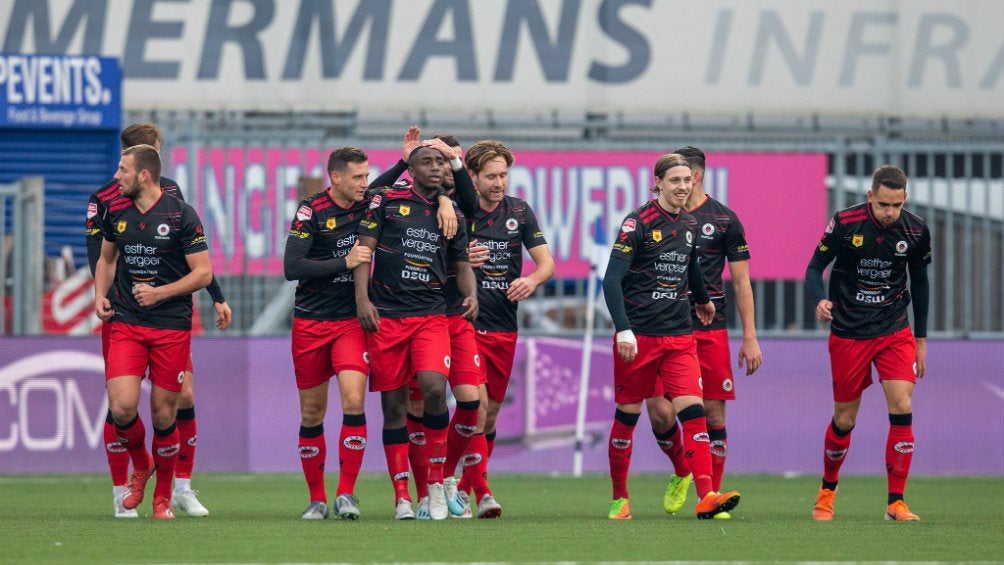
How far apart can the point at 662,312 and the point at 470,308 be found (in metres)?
1.17

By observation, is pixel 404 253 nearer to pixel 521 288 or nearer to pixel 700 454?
pixel 521 288

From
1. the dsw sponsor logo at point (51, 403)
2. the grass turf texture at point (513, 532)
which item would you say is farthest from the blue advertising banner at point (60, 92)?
the grass turf texture at point (513, 532)

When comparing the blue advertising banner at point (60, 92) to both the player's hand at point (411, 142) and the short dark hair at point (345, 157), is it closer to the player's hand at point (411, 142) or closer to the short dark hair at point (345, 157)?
the player's hand at point (411, 142)

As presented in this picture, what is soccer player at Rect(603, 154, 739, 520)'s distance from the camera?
9445mm

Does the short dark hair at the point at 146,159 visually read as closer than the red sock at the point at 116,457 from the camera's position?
Yes

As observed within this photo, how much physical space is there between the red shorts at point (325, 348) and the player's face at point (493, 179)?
123 centimetres

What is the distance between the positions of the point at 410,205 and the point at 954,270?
7.86 meters

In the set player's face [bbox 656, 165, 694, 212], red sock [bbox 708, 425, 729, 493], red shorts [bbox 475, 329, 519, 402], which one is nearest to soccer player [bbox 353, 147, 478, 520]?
red shorts [bbox 475, 329, 519, 402]

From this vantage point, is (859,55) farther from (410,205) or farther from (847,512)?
(410,205)

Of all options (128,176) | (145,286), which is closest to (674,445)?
(145,286)

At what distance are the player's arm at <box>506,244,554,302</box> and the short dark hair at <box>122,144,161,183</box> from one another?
7.20 ft

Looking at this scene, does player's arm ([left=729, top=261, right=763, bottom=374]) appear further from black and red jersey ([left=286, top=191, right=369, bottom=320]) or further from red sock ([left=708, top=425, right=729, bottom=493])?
black and red jersey ([left=286, top=191, right=369, bottom=320])

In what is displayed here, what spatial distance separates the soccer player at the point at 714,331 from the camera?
9977mm

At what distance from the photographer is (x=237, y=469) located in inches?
567
